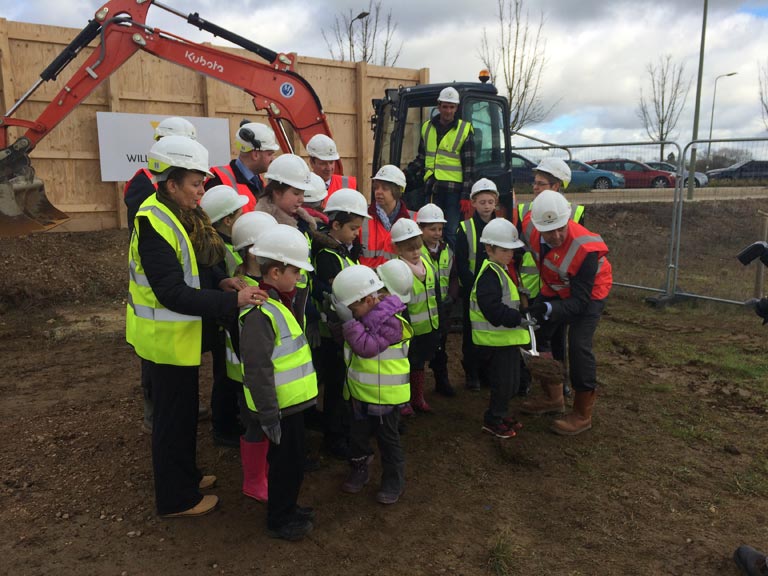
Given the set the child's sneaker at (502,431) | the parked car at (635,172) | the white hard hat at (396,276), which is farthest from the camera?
the parked car at (635,172)

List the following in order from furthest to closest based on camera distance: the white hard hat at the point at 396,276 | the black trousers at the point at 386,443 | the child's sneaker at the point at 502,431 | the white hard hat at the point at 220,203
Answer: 1. the child's sneaker at the point at 502,431
2. the white hard hat at the point at 396,276
3. the white hard hat at the point at 220,203
4. the black trousers at the point at 386,443

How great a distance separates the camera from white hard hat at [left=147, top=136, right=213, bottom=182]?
2941 millimetres

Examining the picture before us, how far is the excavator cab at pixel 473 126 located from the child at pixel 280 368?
12.2 feet

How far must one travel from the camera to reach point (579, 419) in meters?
4.50

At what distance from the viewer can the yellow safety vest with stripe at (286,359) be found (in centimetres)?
287

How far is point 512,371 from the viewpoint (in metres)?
4.21

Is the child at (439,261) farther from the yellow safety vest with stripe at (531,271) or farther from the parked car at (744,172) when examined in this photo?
the parked car at (744,172)

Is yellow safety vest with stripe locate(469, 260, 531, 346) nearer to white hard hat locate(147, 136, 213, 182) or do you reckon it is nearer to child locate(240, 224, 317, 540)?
child locate(240, 224, 317, 540)

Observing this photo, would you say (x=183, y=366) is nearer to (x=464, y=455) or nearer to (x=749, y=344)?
(x=464, y=455)

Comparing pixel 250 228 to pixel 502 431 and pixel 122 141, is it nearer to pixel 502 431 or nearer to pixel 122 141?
pixel 502 431

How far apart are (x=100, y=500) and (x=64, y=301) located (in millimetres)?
6075

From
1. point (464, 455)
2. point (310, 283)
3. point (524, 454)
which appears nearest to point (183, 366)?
point (310, 283)

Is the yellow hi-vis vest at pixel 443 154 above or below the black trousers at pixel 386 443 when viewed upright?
above

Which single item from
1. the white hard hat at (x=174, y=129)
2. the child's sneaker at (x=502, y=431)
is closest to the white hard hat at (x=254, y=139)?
the white hard hat at (x=174, y=129)
